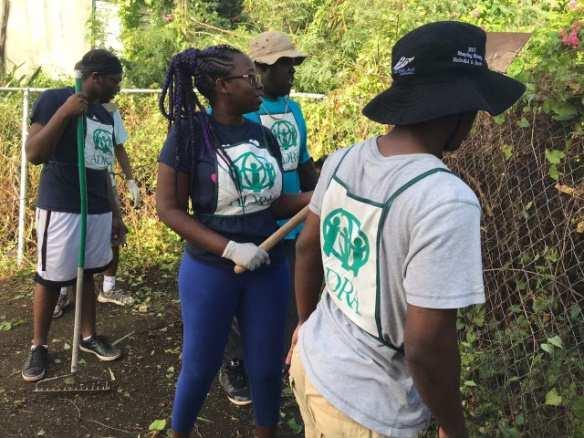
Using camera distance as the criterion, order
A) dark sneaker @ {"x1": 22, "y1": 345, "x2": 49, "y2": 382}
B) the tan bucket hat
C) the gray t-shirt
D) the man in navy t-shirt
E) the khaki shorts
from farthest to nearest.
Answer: dark sneaker @ {"x1": 22, "y1": 345, "x2": 49, "y2": 382} → the man in navy t-shirt → the tan bucket hat → the khaki shorts → the gray t-shirt

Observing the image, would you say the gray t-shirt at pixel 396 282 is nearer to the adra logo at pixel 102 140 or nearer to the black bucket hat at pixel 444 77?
the black bucket hat at pixel 444 77

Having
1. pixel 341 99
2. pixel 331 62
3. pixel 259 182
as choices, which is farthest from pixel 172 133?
pixel 331 62

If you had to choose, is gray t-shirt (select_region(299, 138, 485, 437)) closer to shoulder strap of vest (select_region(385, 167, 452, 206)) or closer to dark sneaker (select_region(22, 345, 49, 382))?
shoulder strap of vest (select_region(385, 167, 452, 206))

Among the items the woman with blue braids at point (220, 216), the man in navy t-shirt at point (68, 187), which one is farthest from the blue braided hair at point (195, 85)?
the man in navy t-shirt at point (68, 187)

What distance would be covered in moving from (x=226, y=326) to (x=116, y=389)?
4.82ft

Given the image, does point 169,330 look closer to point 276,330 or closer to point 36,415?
point 36,415

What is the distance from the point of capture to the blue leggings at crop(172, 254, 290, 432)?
2.45m

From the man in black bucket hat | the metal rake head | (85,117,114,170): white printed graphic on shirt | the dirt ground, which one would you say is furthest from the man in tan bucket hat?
the man in black bucket hat

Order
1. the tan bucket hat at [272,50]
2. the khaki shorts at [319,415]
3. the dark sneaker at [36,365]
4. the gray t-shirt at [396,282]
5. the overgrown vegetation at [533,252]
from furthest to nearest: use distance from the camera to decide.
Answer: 1. the dark sneaker at [36,365]
2. the tan bucket hat at [272,50]
3. the overgrown vegetation at [533,252]
4. the khaki shorts at [319,415]
5. the gray t-shirt at [396,282]

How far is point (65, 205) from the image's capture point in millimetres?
3619

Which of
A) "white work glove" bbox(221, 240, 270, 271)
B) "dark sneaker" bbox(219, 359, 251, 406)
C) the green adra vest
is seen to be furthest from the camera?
"dark sneaker" bbox(219, 359, 251, 406)

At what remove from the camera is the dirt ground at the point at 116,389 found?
10.7ft

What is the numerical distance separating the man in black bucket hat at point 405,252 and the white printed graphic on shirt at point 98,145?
7.97 ft

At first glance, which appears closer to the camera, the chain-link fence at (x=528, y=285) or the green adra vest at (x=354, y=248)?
the green adra vest at (x=354, y=248)
